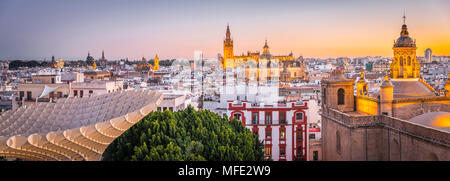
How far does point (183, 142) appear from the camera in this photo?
14219mm

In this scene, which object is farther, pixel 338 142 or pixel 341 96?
pixel 341 96

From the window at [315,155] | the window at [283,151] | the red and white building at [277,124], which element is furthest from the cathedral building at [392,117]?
the window at [315,155]

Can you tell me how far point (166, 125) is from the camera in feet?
52.2

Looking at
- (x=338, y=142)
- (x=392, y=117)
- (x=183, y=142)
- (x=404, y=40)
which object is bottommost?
(x=338, y=142)

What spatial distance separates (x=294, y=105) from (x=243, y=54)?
105433 millimetres

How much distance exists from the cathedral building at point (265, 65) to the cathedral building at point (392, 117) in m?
65.5

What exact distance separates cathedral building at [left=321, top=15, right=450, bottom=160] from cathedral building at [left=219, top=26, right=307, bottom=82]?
6550 cm

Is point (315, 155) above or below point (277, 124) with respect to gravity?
below

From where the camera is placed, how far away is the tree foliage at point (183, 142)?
494 inches

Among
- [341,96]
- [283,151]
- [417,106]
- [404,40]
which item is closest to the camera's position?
[417,106]

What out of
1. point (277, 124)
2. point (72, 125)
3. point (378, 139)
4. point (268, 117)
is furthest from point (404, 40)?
point (72, 125)

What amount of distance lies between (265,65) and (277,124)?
7802cm

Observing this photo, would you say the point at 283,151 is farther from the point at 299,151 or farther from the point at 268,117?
the point at 268,117
